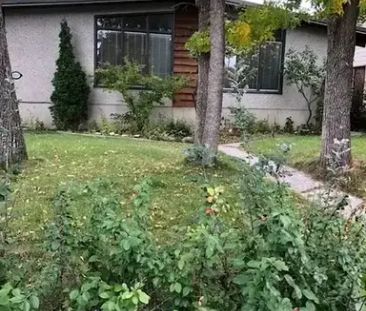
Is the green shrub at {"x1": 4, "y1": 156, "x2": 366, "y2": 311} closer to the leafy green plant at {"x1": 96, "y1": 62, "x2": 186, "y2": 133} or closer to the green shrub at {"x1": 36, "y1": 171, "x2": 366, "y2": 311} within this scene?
the green shrub at {"x1": 36, "y1": 171, "x2": 366, "y2": 311}

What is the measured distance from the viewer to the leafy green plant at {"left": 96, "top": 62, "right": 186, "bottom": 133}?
1310cm

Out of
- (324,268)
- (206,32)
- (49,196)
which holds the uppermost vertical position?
(206,32)

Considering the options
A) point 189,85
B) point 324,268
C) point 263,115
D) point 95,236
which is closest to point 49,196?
point 95,236

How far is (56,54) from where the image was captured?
47.2ft

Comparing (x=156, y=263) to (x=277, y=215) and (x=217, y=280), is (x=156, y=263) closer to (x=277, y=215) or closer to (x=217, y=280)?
(x=217, y=280)

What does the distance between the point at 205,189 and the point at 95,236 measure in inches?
24.8

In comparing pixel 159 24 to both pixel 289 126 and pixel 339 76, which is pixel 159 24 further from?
pixel 339 76

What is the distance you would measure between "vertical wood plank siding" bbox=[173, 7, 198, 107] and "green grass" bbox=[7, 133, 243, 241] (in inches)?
182

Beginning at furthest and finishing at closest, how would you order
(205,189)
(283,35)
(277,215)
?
(283,35) → (205,189) → (277,215)

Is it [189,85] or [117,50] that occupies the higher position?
[117,50]

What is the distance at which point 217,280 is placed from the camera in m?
2.62

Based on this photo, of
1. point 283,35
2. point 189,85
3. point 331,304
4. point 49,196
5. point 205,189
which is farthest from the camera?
point 283,35

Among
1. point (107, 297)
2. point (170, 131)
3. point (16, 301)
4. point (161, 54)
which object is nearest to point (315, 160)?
point (170, 131)

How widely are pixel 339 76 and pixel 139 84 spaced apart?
6.93 meters
